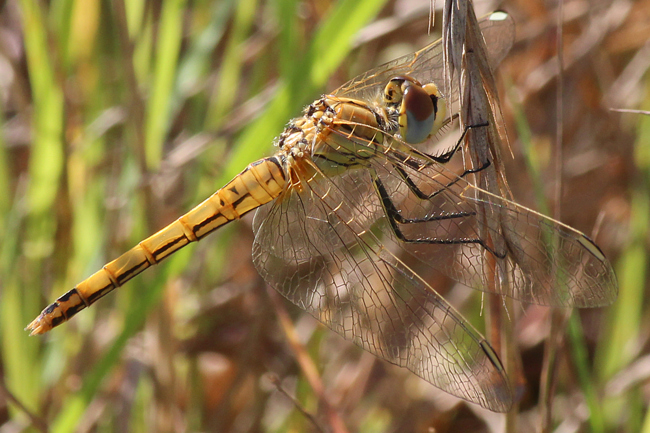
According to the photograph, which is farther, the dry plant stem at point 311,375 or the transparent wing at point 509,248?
the dry plant stem at point 311,375

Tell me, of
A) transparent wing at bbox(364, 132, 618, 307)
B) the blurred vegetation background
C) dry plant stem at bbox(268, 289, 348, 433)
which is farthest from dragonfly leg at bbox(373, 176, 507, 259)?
dry plant stem at bbox(268, 289, 348, 433)

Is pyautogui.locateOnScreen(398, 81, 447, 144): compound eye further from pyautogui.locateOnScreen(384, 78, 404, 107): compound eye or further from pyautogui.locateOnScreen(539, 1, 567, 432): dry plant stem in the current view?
pyautogui.locateOnScreen(539, 1, 567, 432): dry plant stem

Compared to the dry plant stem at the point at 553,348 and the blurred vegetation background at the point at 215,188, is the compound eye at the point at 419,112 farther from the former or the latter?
the dry plant stem at the point at 553,348

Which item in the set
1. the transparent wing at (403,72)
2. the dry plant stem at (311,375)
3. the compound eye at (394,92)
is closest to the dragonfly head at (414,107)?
the compound eye at (394,92)

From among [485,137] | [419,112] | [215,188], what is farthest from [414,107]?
[215,188]

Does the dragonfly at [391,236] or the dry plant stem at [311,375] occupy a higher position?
the dragonfly at [391,236]

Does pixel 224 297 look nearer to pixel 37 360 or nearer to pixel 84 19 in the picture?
pixel 37 360

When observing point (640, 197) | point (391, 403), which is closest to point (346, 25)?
point (640, 197)
